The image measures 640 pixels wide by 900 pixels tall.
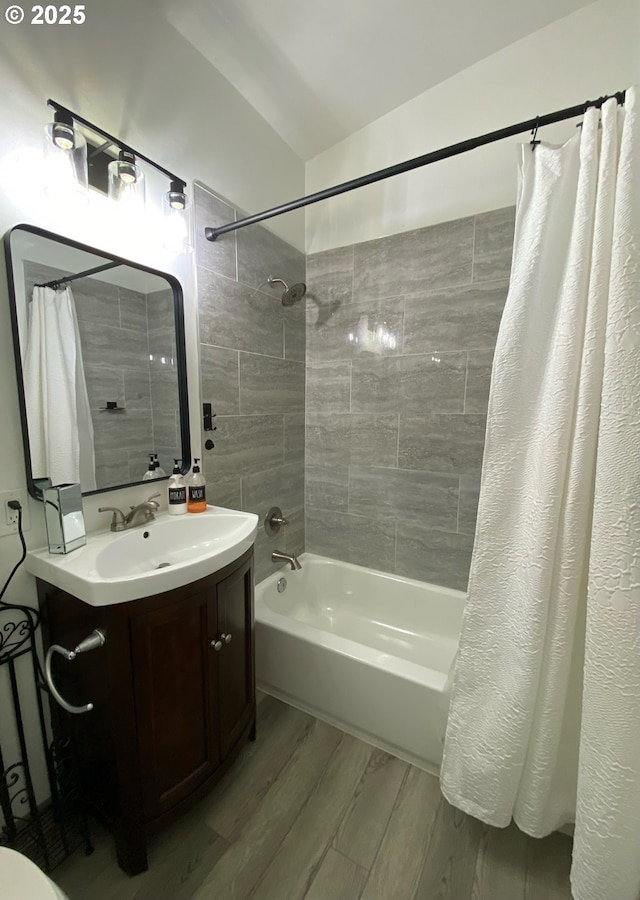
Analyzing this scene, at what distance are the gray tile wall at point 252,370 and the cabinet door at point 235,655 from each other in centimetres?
53

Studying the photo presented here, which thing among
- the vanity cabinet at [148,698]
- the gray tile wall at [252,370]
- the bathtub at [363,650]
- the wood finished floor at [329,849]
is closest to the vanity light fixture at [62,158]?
the gray tile wall at [252,370]

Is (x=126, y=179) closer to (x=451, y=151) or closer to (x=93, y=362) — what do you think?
(x=93, y=362)

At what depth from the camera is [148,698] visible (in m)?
0.94

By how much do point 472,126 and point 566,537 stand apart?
1874 mm

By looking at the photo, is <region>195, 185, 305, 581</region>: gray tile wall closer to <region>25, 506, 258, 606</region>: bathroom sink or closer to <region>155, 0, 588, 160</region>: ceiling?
<region>25, 506, 258, 606</region>: bathroom sink

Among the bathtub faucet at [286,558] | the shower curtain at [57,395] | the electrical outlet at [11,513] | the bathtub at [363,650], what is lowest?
the bathtub at [363,650]

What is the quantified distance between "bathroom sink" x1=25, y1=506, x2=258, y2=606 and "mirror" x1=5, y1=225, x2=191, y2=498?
0.21 m

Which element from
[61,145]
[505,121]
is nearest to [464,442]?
[505,121]

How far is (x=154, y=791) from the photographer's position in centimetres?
99

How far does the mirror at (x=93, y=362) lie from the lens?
1.03 metres

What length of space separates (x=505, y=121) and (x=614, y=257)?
49.3 inches

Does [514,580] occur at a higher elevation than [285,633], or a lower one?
higher

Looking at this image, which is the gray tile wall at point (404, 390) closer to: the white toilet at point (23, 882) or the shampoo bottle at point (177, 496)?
the shampoo bottle at point (177, 496)

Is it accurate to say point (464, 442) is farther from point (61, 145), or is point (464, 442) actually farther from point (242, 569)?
point (61, 145)
